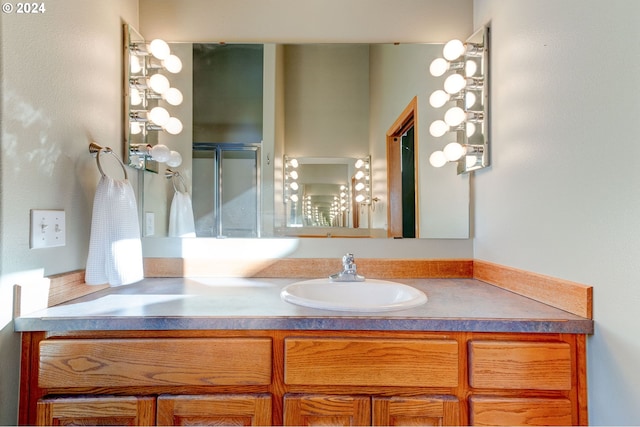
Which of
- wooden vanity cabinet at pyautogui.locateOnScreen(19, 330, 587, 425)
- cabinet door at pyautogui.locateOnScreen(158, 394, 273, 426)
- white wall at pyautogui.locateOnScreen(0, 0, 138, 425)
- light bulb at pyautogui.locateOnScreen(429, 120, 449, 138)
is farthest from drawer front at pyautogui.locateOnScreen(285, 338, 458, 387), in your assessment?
light bulb at pyautogui.locateOnScreen(429, 120, 449, 138)

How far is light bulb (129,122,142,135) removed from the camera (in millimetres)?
1424

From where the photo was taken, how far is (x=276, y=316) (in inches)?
35.6

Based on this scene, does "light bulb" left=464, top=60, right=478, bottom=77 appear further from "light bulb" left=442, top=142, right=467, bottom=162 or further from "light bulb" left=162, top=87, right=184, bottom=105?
"light bulb" left=162, top=87, right=184, bottom=105

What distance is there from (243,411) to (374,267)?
0.79 meters

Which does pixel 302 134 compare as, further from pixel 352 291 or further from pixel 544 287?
pixel 544 287

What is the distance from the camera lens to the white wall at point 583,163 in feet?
2.49

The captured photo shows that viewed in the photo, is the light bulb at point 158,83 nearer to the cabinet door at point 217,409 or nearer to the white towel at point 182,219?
the white towel at point 182,219

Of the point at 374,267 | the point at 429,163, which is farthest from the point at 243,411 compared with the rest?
the point at 429,163

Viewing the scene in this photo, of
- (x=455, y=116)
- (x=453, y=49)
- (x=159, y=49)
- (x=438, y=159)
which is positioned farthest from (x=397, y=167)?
(x=159, y=49)

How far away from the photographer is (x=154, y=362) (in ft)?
2.90

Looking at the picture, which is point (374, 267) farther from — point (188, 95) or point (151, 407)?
point (188, 95)

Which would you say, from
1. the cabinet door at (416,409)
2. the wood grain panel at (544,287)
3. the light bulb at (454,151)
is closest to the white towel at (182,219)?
the cabinet door at (416,409)

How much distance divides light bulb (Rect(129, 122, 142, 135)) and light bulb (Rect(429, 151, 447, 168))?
130 centimetres

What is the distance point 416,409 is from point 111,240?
1.08 meters
